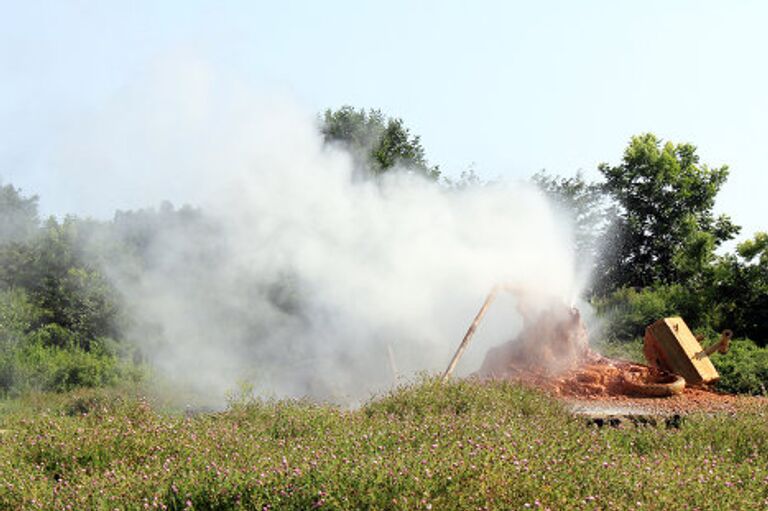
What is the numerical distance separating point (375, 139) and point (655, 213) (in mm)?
9823

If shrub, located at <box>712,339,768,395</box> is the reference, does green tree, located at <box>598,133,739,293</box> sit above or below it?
above

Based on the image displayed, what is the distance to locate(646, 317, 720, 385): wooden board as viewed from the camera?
1259cm

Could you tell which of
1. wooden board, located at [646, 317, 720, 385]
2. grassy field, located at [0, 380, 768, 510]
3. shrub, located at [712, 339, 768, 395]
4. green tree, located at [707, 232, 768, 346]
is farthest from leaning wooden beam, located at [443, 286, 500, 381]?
green tree, located at [707, 232, 768, 346]

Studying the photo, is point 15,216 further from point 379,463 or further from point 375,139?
point 379,463

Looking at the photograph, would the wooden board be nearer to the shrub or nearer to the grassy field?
the shrub

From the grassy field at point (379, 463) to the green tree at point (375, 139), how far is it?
15.1 metres

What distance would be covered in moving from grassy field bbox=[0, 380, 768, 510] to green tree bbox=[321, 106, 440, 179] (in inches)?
593

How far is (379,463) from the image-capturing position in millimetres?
4832

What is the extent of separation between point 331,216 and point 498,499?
11.5 metres

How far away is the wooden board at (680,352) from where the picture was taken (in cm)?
1259

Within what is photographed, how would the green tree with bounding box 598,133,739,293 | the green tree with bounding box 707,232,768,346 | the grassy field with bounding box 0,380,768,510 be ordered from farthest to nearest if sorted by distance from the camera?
the green tree with bounding box 598,133,739,293, the green tree with bounding box 707,232,768,346, the grassy field with bounding box 0,380,768,510

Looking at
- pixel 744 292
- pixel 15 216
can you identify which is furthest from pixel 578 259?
pixel 15 216

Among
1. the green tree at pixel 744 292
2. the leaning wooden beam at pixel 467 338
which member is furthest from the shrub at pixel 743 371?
the green tree at pixel 744 292

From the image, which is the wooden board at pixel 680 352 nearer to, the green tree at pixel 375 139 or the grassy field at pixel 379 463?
the grassy field at pixel 379 463
